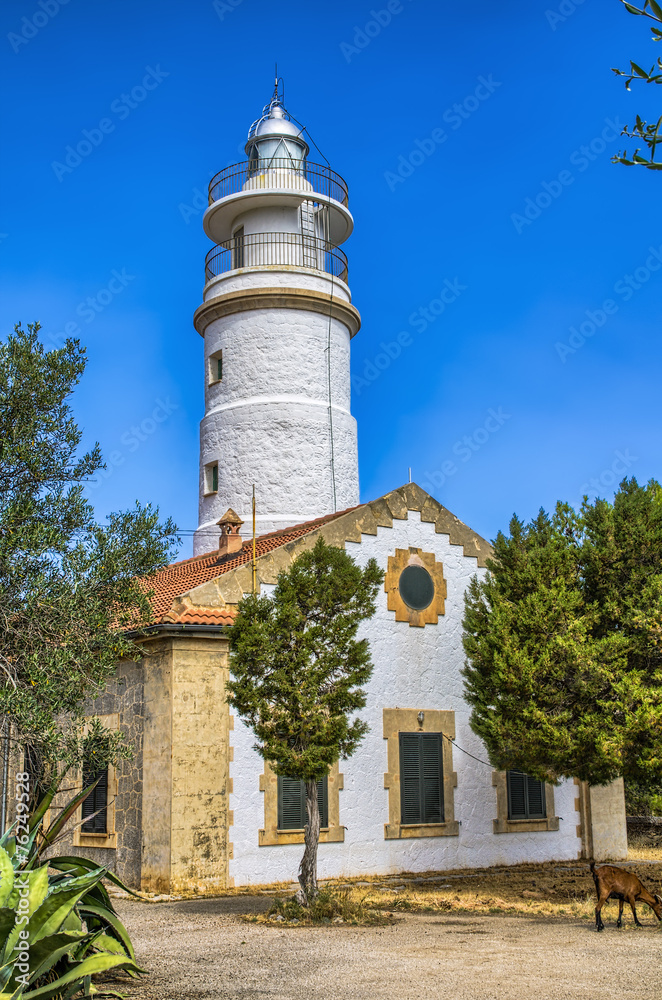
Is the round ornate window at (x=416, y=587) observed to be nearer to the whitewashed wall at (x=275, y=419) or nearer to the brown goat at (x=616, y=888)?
the whitewashed wall at (x=275, y=419)

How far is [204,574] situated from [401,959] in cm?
975

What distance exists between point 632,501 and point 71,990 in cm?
1051

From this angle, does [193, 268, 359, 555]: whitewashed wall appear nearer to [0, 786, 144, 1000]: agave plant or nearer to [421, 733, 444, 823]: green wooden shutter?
[421, 733, 444, 823]: green wooden shutter

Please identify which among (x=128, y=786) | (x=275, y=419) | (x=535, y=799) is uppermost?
(x=275, y=419)

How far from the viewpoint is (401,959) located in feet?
30.1

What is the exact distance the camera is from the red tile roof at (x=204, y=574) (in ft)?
48.1

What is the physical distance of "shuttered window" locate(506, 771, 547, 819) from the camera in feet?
58.1

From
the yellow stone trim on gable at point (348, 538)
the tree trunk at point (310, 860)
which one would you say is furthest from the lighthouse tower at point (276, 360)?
the tree trunk at point (310, 860)

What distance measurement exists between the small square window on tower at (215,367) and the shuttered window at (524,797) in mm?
11456

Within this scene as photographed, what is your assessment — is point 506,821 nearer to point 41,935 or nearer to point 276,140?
point 41,935

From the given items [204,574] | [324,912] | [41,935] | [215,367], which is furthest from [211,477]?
[41,935]

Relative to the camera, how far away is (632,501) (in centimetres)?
1443

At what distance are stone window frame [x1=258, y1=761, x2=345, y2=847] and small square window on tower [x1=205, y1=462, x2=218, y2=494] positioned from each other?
361 inches

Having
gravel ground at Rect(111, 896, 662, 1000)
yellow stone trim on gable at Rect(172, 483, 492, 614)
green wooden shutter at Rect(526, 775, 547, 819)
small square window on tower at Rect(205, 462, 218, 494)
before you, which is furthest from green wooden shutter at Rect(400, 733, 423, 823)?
small square window on tower at Rect(205, 462, 218, 494)
